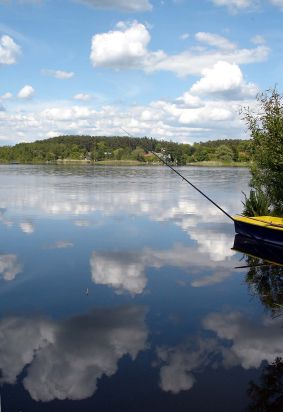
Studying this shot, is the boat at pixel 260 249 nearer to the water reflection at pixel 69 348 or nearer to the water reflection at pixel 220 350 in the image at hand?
the water reflection at pixel 220 350

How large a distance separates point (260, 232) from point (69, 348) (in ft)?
48.0

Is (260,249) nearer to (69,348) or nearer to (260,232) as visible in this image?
(260,232)

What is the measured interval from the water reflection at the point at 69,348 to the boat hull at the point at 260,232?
10575 mm

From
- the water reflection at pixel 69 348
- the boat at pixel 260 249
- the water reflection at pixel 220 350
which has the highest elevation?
the boat at pixel 260 249

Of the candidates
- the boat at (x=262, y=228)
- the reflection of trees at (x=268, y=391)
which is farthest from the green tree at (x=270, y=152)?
the reflection of trees at (x=268, y=391)

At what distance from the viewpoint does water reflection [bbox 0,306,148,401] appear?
353 inches

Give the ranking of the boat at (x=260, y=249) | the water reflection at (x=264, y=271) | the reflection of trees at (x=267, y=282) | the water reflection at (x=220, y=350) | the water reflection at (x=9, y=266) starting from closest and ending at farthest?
the water reflection at (x=220, y=350), the reflection of trees at (x=267, y=282), the water reflection at (x=264, y=271), the water reflection at (x=9, y=266), the boat at (x=260, y=249)

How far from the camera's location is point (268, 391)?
8609mm

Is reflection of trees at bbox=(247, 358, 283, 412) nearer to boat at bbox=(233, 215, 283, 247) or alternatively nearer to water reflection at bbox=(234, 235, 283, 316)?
water reflection at bbox=(234, 235, 283, 316)

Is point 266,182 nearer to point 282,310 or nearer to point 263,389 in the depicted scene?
point 282,310

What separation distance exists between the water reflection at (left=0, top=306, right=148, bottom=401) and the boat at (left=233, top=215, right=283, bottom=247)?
1058 cm

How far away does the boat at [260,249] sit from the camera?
20141mm

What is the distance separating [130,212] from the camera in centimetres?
3625

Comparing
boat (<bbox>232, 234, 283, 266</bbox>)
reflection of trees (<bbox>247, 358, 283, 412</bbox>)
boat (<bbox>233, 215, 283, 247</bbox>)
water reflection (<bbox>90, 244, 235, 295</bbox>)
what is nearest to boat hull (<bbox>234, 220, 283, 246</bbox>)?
boat (<bbox>233, 215, 283, 247</bbox>)
